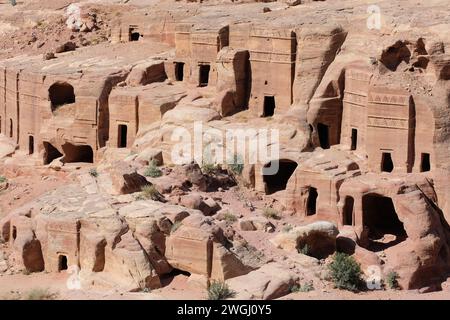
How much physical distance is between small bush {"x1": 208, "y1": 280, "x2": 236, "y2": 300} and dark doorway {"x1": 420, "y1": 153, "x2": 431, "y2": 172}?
29.6 feet

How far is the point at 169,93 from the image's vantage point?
140ft

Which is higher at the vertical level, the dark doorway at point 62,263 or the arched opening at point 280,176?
the arched opening at point 280,176

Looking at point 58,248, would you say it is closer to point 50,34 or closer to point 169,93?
point 169,93

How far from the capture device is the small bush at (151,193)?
34.5 m

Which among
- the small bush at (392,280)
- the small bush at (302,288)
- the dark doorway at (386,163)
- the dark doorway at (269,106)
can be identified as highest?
the dark doorway at (269,106)

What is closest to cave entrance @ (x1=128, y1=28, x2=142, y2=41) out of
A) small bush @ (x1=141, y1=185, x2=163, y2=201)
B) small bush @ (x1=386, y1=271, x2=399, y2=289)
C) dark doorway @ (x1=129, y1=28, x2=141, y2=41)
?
dark doorway @ (x1=129, y1=28, x2=141, y2=41)

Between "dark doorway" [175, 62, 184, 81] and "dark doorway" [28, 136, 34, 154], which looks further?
"dark doorway" [28, 136, 34, 154]

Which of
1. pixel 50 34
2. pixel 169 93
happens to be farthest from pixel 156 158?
pixel 50 34

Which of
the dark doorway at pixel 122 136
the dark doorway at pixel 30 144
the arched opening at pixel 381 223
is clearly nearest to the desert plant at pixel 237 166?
the arched opening at pixel 381 223

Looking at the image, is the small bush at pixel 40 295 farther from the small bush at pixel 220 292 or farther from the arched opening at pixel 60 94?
the arched opening at pixel 60 94

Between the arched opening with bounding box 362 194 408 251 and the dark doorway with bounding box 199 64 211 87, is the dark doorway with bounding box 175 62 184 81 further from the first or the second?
the arched opening with bounding box 362 194 408 251

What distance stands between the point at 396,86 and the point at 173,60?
11951 millimetres

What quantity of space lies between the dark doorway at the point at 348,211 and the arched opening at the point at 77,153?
13366mm

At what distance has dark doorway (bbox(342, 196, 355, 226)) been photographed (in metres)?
35.8
